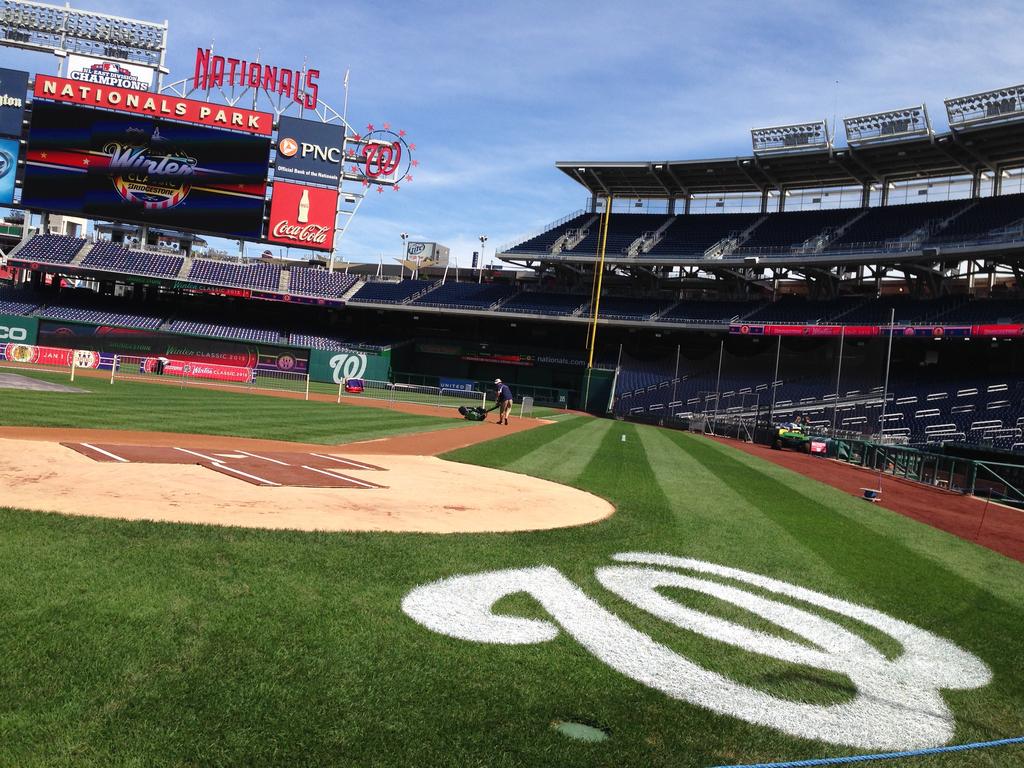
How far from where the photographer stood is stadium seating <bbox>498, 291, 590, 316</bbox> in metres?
52.8

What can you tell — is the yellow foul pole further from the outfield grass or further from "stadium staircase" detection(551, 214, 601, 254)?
the outfield grass

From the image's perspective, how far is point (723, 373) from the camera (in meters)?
46.4

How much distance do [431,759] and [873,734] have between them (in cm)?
252

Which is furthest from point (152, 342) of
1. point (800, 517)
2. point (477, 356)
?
point (800, 517)

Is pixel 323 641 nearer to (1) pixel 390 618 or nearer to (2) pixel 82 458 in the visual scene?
(1) pixel 390 618

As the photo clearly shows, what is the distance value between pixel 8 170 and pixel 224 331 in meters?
16.4

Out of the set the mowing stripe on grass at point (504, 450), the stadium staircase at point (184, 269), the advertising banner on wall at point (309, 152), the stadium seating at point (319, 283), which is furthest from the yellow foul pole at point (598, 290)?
the stadium staircase at point (184, 269)

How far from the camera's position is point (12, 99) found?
1815 inches

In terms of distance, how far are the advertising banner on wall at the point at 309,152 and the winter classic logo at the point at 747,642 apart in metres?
48.6

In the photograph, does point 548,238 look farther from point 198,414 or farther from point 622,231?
point 198,414

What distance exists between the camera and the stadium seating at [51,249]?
166 feet

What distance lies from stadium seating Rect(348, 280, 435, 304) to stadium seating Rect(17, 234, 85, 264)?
1991 centimetres

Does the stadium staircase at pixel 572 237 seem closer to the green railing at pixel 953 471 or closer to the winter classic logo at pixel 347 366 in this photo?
the winter classic logo at pixel 347 366

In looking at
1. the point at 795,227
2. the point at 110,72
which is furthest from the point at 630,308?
the point at 110,72
